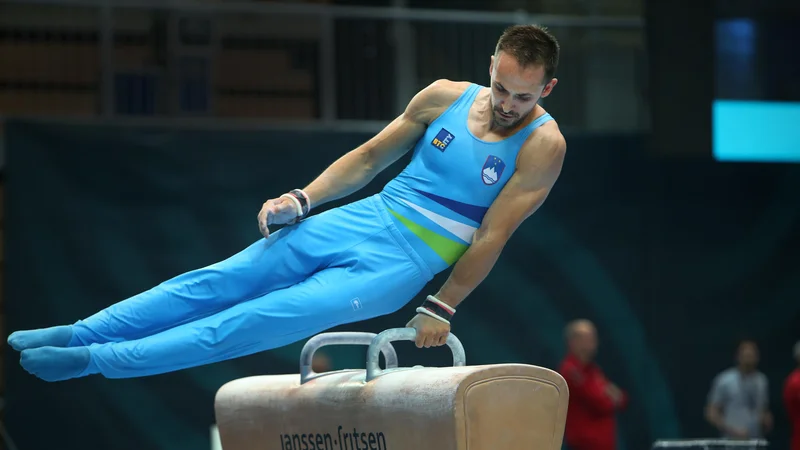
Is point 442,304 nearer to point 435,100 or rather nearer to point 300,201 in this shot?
point 300,201

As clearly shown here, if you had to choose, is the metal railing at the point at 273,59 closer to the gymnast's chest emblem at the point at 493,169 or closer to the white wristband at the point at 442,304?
the gymnast's chest emblem at the point at 493,169

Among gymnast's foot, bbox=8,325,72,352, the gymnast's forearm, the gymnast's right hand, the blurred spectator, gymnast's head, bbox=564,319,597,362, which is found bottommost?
the blurred spectator

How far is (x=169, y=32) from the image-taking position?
855 centimetres

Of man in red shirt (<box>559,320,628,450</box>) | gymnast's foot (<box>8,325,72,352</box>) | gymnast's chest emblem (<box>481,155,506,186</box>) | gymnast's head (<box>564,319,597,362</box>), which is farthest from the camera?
gymnast's head (<box>564,319,597,362</box>)

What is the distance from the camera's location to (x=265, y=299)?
3.84 meters

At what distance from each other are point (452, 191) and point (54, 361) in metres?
1.55

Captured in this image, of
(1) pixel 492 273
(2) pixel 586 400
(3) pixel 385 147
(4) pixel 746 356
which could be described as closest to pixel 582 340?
(2) pixel 586 400

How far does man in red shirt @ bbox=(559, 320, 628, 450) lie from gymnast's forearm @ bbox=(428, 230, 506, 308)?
3.91m

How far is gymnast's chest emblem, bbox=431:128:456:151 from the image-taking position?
4.07 metres

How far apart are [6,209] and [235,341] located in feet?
15.6

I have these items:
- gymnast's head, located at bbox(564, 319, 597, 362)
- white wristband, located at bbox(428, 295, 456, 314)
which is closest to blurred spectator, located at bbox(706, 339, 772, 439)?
gymnast's head, located at bbox(564, 319, 597, 362)

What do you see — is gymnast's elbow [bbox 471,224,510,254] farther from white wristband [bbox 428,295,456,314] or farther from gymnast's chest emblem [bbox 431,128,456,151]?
gymnast's chest emblem [bbox 431,128,456,151]

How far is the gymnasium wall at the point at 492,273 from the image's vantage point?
7.99m

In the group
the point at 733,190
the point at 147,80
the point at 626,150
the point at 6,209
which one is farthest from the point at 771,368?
the point at 6,209
